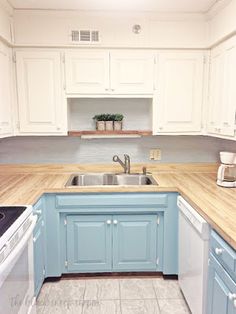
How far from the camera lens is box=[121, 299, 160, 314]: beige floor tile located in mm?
2086

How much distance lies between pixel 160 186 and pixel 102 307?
1.05 m

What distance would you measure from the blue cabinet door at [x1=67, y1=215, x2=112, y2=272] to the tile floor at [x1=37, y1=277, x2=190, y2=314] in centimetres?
15

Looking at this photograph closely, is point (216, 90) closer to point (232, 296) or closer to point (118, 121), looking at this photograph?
point (118, 121)

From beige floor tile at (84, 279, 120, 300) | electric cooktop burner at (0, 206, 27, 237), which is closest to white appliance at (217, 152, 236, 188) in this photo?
beige floor tile at (84, 279, 120, 300)

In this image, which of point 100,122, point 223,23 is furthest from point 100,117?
point 223,23

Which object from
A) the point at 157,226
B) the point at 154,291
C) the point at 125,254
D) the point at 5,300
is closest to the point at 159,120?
the point at 157,226

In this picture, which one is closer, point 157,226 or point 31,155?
point 157,226

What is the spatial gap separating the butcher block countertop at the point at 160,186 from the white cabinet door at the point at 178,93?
47 cm

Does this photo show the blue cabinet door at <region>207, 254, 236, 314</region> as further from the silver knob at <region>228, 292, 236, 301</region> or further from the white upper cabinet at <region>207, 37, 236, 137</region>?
the white upper cabinet at <region>207, 37, 236, 137</region>

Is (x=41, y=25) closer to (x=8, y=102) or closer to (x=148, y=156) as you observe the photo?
(x=8, y=102)

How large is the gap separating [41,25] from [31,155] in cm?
125

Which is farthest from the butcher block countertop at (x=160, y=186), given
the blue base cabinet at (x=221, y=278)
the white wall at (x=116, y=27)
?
the white wall at (x=116, y=27)

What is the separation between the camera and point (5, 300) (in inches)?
51.0

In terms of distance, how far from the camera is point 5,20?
2.32m
